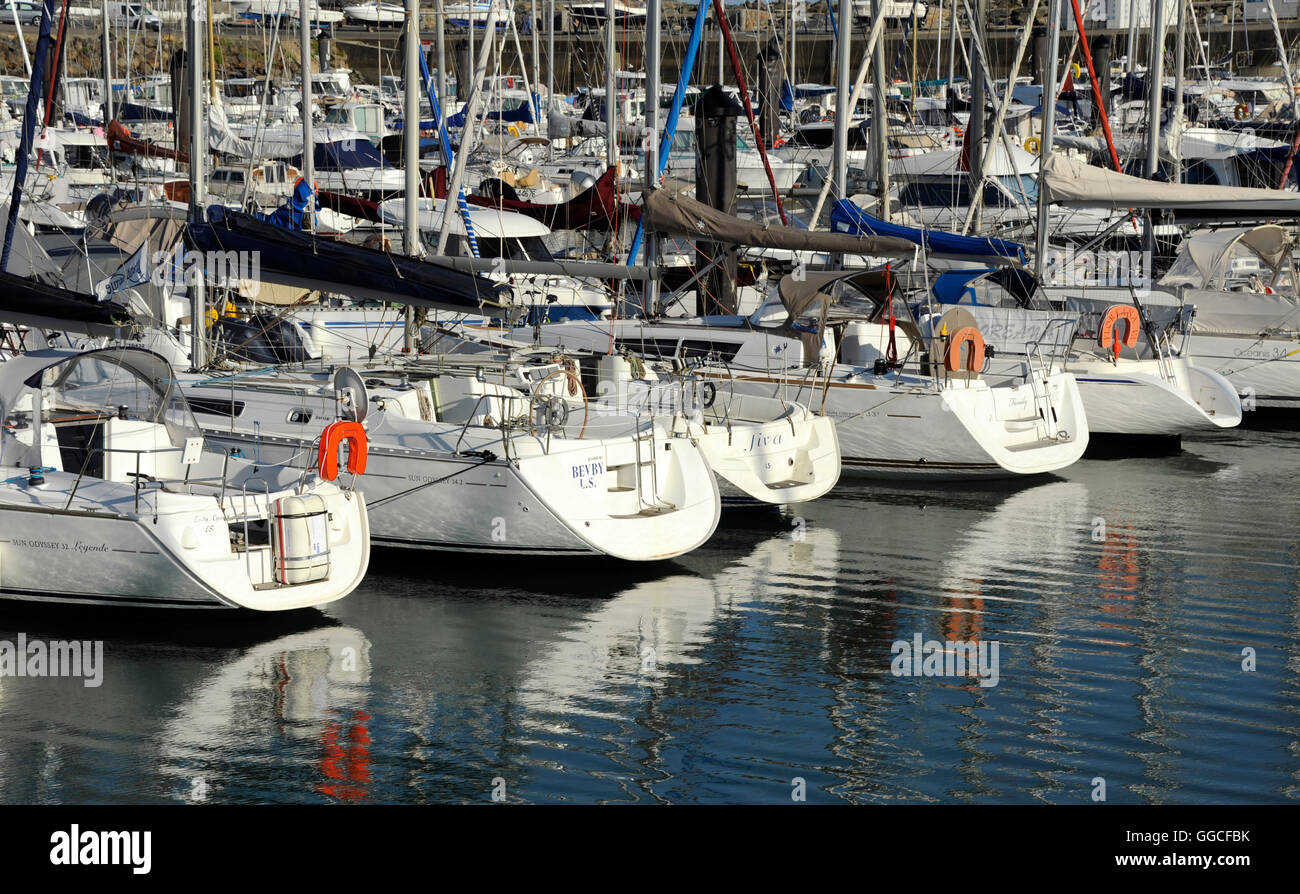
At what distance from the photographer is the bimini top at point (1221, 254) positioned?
2498cm

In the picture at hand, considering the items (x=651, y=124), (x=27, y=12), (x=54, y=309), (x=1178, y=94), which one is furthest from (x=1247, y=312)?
(x=27, y=12)

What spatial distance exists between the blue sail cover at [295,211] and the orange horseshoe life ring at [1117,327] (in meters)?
11.6

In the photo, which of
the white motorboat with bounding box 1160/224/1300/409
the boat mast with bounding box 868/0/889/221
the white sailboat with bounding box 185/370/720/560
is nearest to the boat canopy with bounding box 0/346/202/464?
the white sailboat with bounding box 185/370/720/560

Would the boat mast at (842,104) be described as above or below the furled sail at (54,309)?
above

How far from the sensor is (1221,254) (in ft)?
82.0

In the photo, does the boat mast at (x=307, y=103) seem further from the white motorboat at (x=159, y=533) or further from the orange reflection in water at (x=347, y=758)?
the orange reflection in water at (x=347, y=758)

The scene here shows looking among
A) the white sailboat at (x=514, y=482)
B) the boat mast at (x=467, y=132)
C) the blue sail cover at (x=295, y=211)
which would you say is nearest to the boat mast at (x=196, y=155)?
the white sailboat at (x=514, y=482)

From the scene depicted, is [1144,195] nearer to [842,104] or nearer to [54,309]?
[842,104]

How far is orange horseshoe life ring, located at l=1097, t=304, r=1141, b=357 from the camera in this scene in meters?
20.9

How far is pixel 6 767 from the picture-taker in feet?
32.4

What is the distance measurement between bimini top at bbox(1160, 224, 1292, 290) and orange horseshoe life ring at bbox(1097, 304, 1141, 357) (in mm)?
4556

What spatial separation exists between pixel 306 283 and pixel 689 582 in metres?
5.01
